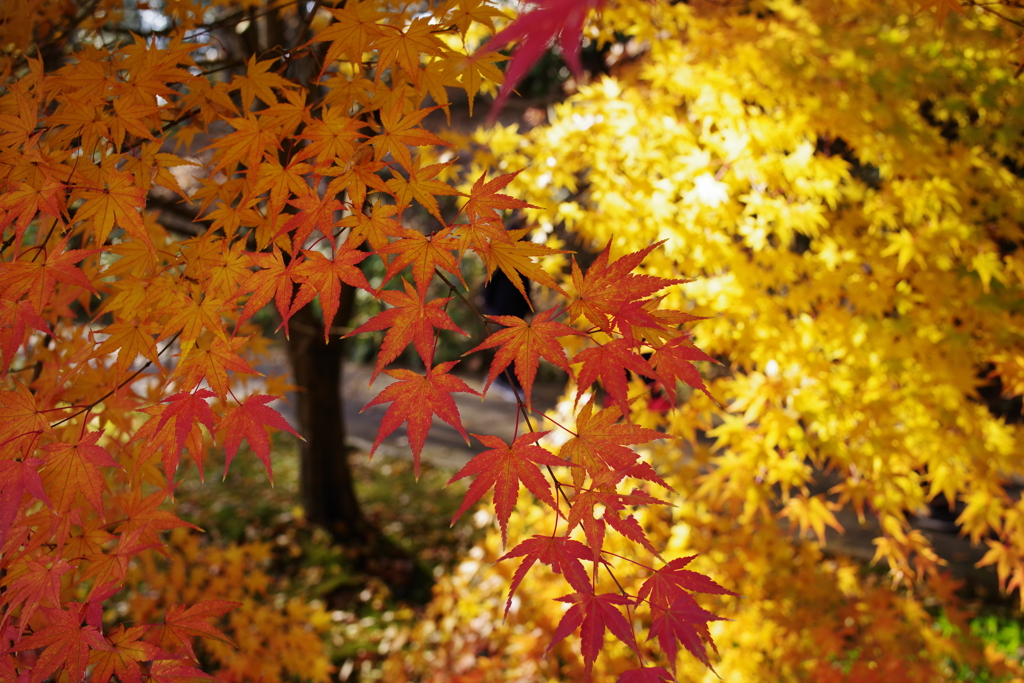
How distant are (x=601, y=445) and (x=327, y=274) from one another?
0.59 m

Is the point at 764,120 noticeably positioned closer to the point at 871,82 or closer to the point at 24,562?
the point at 871,82

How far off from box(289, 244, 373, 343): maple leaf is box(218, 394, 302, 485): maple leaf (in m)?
0.20

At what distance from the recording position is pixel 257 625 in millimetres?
3133

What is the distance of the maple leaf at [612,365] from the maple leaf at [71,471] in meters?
0.86

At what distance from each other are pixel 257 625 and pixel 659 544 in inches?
81.6

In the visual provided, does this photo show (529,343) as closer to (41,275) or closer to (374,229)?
(374,229)

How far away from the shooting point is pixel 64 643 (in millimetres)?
1070

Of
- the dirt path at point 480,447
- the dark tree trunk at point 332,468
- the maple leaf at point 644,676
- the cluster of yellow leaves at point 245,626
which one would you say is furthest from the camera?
the dirt path at point 480,447

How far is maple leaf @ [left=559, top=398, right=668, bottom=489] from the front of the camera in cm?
107

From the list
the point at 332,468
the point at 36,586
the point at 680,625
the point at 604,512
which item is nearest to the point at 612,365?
the point at 604,512

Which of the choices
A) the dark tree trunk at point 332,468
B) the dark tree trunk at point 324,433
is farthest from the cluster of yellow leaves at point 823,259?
the dark tree trunk at point 324,433

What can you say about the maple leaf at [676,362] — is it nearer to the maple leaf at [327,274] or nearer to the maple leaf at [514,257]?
the maple leaf at [514,257]

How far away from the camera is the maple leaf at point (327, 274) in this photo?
1106 millimetres

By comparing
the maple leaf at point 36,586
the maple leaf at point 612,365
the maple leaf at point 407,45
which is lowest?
the maple leaf at point 36,586
